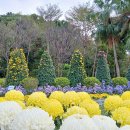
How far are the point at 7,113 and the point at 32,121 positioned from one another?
526 mm

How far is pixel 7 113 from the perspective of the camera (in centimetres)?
310

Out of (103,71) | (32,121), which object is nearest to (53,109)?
(32,121)

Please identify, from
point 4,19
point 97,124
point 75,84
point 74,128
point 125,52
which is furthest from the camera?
point 4,19

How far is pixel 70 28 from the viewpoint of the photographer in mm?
30375

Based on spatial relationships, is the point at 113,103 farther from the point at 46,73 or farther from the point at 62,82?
the point at 46,73

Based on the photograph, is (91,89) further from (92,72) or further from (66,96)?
(92,72)

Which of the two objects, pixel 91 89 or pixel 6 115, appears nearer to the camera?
pixel 6 115

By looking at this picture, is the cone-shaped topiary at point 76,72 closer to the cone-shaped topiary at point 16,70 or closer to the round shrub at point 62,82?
the round shrub at point 62,82

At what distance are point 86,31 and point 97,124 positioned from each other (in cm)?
2937

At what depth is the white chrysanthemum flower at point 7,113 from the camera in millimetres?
3039

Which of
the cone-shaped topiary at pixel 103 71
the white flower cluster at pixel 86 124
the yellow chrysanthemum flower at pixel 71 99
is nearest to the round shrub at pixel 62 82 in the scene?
the cone-shaped topiary at pixel 103 71

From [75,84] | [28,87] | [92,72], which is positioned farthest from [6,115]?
[92,72]

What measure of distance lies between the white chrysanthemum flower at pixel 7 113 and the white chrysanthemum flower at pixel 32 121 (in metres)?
0.37

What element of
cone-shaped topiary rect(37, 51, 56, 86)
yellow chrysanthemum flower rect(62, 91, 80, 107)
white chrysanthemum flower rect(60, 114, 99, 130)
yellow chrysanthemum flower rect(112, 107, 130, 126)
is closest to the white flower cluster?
white chrysanthemum flower rect(60, 114, 99, 130)
